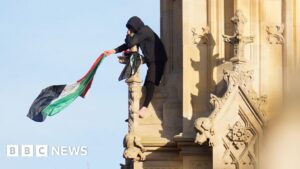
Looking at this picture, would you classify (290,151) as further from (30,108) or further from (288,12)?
(30,108)

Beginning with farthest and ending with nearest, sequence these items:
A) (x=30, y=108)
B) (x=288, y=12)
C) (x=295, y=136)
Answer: (x=30, y=108), (x=288, y=12), (x=295, y=136)

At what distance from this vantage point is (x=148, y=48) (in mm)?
46844

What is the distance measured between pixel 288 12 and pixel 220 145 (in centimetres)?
331

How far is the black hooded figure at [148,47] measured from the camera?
153 feet

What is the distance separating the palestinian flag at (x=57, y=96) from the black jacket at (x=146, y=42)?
140 centimetres

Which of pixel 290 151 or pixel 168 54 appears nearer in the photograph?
pixel 290 151

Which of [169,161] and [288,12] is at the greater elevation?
[288,12]

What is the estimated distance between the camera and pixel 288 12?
45.2 metres

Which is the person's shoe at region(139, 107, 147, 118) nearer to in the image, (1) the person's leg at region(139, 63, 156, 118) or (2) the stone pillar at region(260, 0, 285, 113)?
(1) the person's leg at region(139, 63, 156, 118)

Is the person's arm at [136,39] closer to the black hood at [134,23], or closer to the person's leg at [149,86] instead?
the black hood at [134,23]

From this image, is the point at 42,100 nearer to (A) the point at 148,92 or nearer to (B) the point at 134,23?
(A) the point at 148,92

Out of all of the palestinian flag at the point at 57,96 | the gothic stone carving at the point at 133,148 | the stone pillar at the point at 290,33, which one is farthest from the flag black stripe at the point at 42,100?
the stone pillar at the point at 290,33

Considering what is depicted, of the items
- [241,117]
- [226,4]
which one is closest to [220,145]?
[241,117]

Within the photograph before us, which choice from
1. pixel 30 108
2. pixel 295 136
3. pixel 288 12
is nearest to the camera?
pixel 295 136
